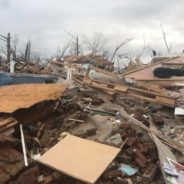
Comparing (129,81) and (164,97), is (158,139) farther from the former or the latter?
(129,81)

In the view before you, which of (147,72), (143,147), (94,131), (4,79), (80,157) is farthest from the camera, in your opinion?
(147,72)

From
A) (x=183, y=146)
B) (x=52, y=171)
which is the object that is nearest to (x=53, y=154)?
(x=52, y=171)

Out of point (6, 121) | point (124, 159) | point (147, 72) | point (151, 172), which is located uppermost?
point (147, 72)

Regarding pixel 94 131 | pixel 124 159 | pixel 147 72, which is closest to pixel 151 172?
pixel 124 159

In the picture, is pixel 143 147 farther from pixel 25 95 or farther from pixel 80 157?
pixel 25 95

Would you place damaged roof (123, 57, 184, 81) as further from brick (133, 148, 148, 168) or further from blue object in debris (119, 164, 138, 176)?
blue object in debris (119, 164, 138, 176)

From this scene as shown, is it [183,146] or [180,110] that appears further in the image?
[180,110]

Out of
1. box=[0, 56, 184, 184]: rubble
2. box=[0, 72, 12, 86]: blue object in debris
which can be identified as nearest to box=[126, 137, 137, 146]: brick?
box=[0, 56, 184, 184]: rubble

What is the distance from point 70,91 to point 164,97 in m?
2.22

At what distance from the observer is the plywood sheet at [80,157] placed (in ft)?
19.5

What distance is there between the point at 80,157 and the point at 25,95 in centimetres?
195

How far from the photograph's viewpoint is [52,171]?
242 inches

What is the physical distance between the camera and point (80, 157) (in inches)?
249

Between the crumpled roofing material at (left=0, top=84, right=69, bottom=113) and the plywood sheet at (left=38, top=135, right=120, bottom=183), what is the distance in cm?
98
